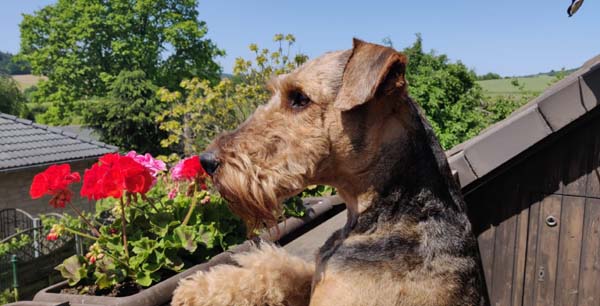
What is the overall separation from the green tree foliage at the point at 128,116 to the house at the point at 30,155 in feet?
22.6

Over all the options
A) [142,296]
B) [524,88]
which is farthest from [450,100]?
[142,296]

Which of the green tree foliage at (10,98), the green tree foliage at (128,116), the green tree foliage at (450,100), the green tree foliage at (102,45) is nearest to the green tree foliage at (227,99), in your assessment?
the green tree foliage at (450,100)

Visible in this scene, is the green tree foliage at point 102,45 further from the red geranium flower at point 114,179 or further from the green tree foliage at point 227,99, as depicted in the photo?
the red geranium flower at point 114,179

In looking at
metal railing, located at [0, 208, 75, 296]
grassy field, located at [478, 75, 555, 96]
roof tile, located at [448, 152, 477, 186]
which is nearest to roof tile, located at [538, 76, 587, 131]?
roof tile, located at [448, 152, 477, 186]

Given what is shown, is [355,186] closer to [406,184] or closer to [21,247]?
[406,184]

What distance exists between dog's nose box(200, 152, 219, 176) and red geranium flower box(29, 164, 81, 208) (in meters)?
0.80

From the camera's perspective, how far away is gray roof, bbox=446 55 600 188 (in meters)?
2.59

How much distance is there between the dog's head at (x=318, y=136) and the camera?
1.63 m

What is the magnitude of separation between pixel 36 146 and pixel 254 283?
52.9 feet

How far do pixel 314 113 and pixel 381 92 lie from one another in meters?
0.26

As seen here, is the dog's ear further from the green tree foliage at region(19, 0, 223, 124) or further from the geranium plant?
the green tree foliage at region(19, 0, 223, 124)

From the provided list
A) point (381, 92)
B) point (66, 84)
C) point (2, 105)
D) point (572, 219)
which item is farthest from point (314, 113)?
point (2, 105)

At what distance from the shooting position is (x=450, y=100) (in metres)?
10.7

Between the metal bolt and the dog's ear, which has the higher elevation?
the dog's ear
